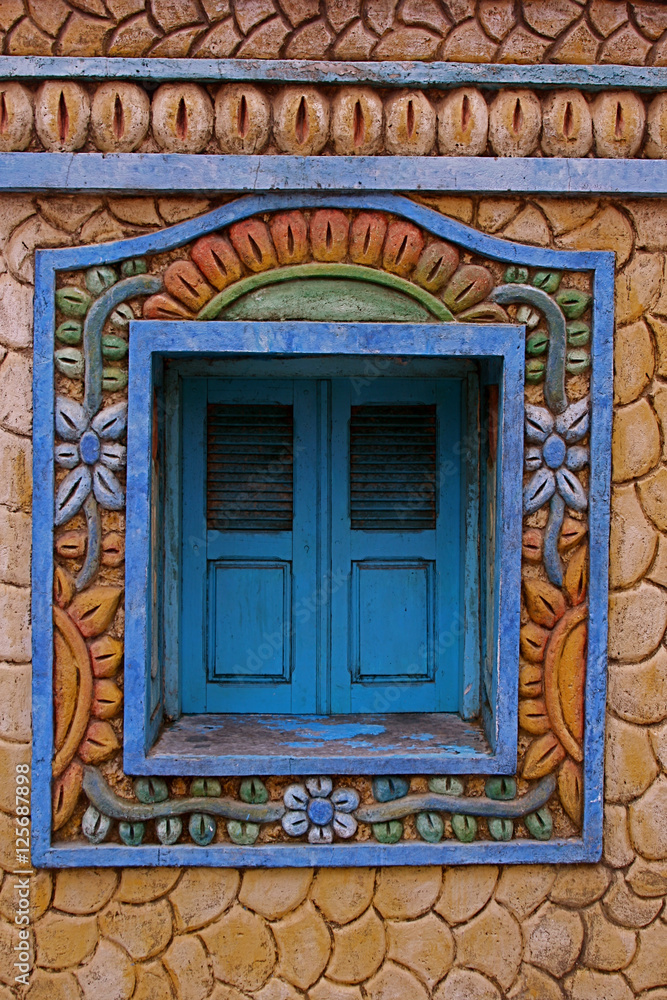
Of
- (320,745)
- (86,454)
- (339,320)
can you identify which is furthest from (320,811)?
(339,320)

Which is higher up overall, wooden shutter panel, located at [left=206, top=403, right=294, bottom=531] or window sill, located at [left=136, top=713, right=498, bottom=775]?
wooden shutter panel, located at [left=206, top=403, right=294, bottom=531]

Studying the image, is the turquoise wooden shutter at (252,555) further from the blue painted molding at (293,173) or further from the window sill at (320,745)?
the blue painted molding at (293,173)

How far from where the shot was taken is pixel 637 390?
210 centimetres

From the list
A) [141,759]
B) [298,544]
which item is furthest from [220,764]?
[298,544]

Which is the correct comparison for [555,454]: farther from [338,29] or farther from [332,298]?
[338,29]

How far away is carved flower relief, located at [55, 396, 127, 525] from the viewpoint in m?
2.05

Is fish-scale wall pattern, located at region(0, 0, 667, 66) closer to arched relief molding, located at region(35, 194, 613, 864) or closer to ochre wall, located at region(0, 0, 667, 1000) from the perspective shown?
ochre wall, located at region(0, 0, 667, 1000)

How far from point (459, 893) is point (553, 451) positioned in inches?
49.7

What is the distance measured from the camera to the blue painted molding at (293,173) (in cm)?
200

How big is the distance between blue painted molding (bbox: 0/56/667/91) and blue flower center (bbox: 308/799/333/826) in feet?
6.36

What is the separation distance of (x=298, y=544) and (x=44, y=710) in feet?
2.80

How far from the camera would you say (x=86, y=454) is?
6.72 feet

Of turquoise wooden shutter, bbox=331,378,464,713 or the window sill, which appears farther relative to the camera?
turquoise wooden shutter, bbox=331,378,464,713

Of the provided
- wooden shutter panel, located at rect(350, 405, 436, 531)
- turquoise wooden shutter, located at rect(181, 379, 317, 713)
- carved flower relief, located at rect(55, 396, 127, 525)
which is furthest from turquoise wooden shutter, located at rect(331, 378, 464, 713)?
carved flower relief, located at rect(55, 396, 127, 525)
